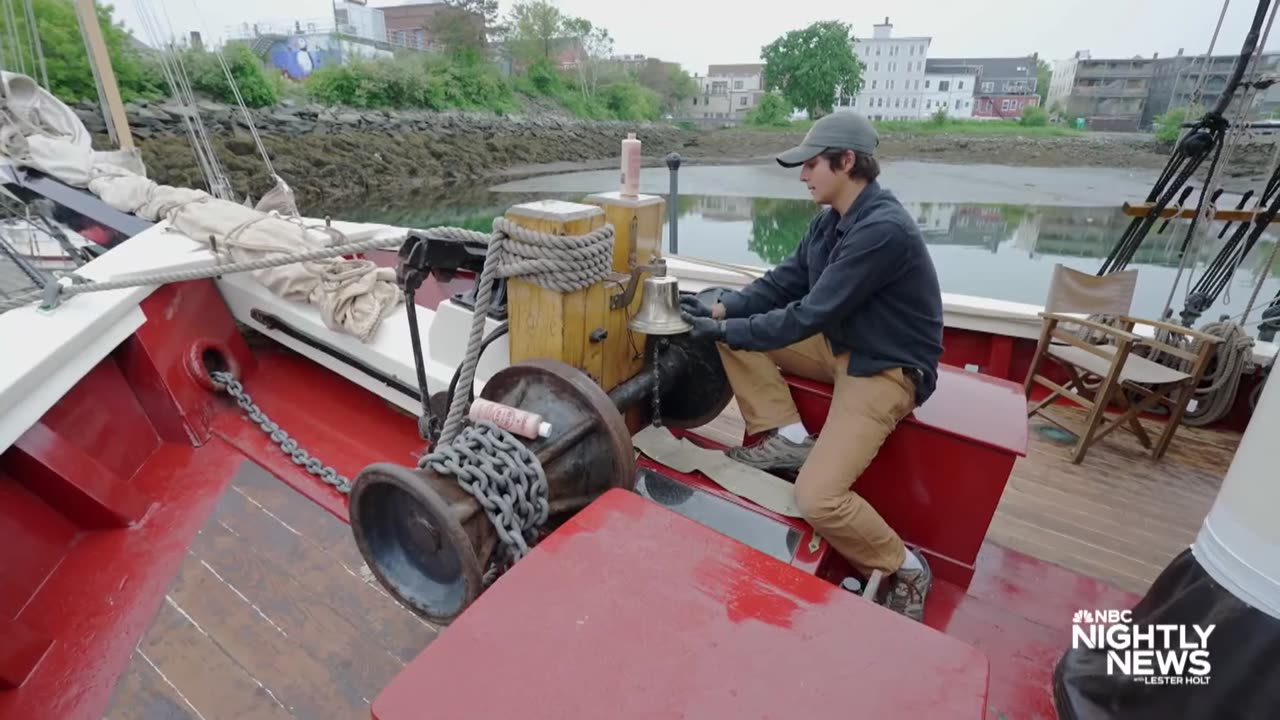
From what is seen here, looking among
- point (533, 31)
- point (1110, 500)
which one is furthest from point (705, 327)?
point (533, 31)

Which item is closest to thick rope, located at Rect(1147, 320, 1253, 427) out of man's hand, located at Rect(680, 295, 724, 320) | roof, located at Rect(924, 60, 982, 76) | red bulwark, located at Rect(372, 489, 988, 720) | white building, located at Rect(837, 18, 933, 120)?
man's hand, located at Rect(680, 295, 724, 320)

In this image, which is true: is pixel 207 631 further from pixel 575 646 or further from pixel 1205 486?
pixel 1205 486

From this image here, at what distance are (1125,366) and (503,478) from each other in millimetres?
3236

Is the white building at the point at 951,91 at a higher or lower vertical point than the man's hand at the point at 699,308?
higher

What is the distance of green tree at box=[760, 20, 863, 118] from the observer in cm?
4434

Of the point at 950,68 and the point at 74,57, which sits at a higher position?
the point at 950,68

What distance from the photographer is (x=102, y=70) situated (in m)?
4.05

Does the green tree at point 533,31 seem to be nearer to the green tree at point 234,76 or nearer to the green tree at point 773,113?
the green tree at point 773,113

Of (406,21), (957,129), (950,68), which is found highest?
(406,21)

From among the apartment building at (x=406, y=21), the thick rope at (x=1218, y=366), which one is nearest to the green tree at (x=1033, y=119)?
the apartment building at (x=406, y=21)

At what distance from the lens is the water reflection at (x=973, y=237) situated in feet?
39.3

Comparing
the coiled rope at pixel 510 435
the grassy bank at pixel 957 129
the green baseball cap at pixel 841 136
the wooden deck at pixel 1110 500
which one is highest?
the grassy bank at pixel 957 129

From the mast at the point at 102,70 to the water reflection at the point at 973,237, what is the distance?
838 cm

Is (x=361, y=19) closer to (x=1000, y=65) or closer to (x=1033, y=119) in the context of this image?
(x=1033, y=119)
